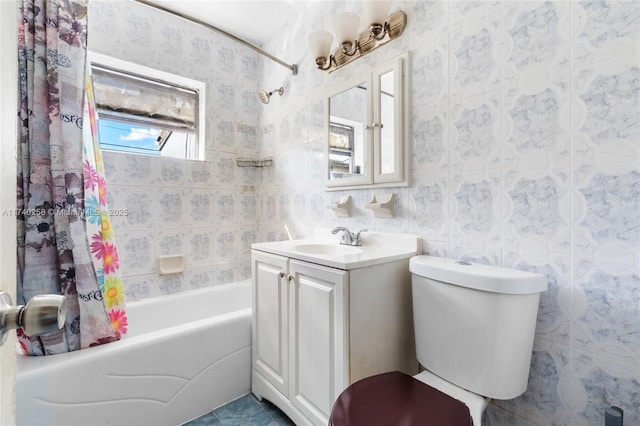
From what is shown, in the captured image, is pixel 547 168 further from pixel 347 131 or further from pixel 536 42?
pixel 347 131

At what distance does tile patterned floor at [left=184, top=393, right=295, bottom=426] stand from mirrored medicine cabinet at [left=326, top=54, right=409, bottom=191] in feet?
4.09

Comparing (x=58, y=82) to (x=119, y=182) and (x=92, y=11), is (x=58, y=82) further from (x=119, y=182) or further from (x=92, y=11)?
(x=92, y=11)

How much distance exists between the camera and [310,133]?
1984mm

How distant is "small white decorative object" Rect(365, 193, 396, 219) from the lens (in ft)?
4.74

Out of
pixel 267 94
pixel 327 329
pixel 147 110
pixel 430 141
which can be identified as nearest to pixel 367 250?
pixel 327 329

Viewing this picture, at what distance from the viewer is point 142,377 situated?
1.34m

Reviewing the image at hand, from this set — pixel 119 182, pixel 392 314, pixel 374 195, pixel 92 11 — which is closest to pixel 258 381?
pixel 392 314

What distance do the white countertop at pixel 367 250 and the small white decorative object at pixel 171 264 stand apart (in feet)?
2.73

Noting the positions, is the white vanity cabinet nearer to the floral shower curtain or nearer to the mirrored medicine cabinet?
the mirrored medicine cabinet

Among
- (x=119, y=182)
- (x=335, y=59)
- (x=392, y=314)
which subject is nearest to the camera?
(x=392, y=314)

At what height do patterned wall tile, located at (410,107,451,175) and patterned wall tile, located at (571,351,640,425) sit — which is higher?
patterned wall tile, located at (410,107,451,175)

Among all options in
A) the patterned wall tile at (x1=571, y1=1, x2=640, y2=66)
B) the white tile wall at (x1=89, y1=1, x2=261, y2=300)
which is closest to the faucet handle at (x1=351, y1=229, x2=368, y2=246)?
the patterned wall tile at (x1=571, y1=1, x2=640, y2=66)

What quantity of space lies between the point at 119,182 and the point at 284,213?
1093mm

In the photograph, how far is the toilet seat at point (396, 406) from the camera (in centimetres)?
83
